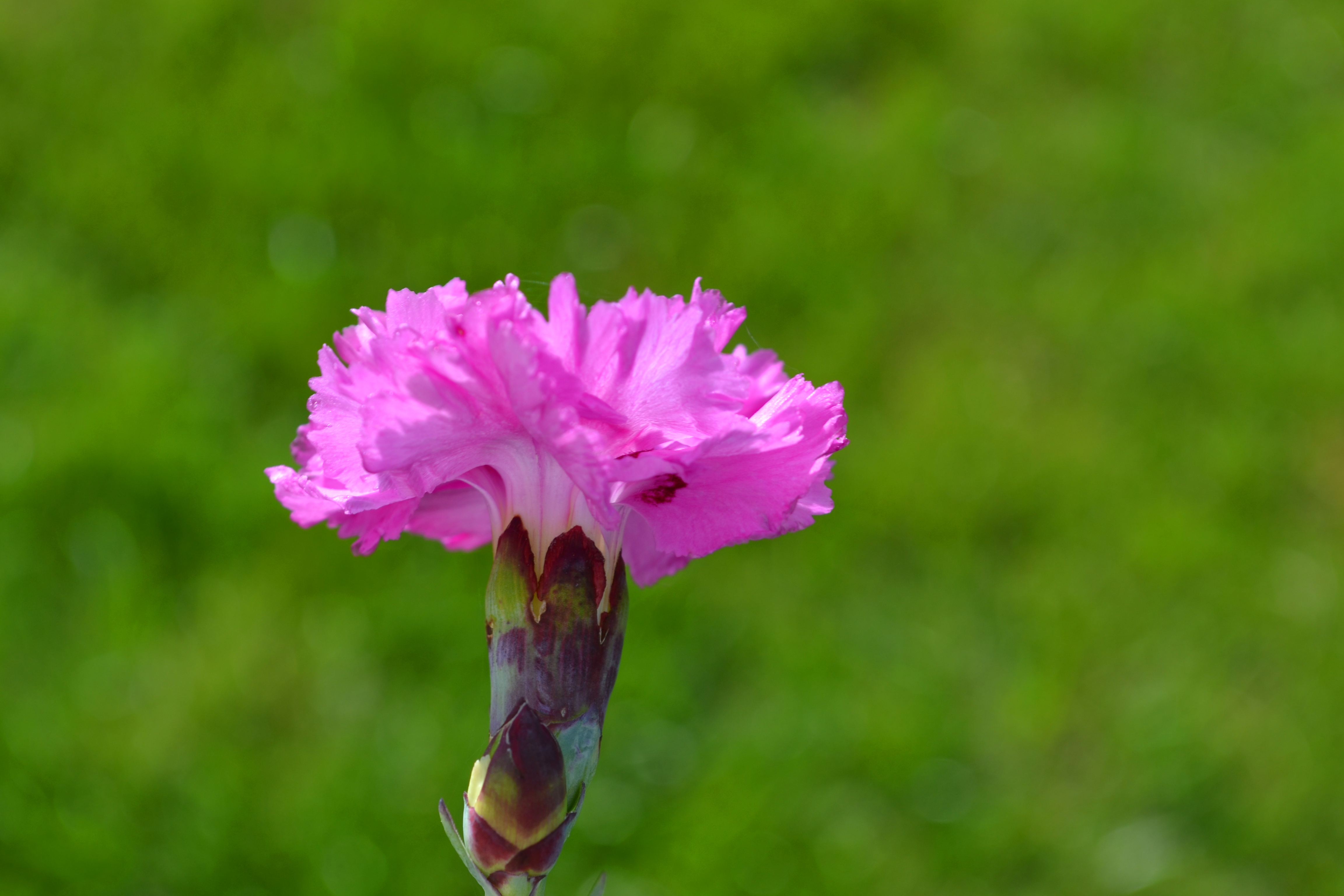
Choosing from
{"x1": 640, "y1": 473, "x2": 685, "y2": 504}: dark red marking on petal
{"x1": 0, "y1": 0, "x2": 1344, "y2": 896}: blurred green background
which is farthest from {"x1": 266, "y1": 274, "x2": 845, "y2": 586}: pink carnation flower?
{"x1": 0, "y1": 0, "x2": 1344, "y2": 896}: blurred green background

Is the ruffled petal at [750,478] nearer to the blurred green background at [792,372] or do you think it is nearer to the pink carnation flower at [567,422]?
the pink carnation flower at [567,422]

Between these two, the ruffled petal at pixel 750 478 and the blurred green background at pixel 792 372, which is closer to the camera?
the ruffled petal at pixel 750 478

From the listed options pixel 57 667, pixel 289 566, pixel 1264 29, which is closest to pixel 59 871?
pixel 57 667

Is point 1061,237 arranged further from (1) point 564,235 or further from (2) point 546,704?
(2) point 546,704

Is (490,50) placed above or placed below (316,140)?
above

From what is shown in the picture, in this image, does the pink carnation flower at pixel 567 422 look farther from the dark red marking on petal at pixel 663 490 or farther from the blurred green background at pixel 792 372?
the blurred green background at pixel 792 372

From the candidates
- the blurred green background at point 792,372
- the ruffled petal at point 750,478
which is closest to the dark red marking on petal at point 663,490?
the ruffled petal at point 750,478

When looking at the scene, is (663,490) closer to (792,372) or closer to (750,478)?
(750,478)
